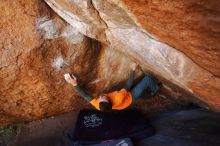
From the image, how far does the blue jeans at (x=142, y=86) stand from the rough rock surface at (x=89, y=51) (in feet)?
0.38

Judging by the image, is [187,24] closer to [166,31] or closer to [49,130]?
[166,31]

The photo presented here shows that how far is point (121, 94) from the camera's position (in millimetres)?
4359

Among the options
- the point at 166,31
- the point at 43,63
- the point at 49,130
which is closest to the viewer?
the point at 166,31

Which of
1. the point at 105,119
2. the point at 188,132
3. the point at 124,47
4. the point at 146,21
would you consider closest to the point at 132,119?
the point at 105,119

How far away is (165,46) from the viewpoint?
3180 mm

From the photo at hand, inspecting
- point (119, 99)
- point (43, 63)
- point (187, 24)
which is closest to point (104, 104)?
point (119, 99)

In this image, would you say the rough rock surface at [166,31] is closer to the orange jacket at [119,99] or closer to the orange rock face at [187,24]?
the orange rock face at [187,24]

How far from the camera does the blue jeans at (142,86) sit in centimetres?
453

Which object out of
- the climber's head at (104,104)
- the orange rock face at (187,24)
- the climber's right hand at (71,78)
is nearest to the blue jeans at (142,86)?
the climber's head at (104,104)

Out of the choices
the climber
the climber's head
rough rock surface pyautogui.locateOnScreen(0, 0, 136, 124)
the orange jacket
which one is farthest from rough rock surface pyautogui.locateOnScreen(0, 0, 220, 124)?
the climber's head

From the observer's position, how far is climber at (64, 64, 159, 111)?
13.6 ft

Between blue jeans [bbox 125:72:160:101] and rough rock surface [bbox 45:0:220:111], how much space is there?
2.38ft

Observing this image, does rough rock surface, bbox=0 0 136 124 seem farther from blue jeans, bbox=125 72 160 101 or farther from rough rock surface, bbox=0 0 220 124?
blue jeans, bbox=125 72 160 101

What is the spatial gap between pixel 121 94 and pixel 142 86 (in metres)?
0.36
